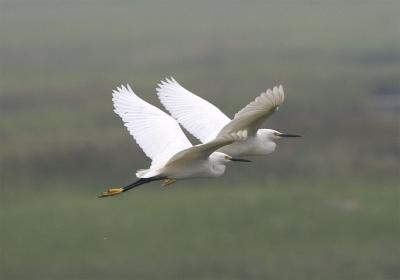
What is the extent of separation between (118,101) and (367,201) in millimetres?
3739

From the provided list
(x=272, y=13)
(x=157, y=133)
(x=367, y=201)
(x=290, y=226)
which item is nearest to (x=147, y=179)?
(x=157, y=133)

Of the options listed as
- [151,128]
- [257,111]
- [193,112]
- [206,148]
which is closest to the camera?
[206,148]

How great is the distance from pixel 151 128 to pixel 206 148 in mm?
761

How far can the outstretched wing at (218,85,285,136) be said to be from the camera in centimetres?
543

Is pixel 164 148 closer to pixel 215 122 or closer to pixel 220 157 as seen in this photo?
pixel 220 157

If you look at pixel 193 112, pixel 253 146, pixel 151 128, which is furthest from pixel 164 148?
pixel 193 112

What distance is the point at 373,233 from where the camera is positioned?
30.2ft

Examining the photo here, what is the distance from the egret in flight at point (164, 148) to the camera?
574cm

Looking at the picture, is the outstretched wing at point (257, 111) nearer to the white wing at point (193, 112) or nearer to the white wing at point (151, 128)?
the white wing at point (151, 128)

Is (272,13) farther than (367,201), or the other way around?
(272,13)

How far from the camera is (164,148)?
19.9 ft

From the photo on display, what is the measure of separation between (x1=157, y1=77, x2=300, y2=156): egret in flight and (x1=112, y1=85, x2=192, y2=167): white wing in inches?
8.3

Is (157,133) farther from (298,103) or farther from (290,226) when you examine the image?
(298,103)

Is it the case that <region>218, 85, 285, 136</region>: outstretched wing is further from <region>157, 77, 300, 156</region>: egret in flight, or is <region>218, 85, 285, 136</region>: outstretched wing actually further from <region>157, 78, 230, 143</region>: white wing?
<region>157, 78, 230, 143</region>: white wing
